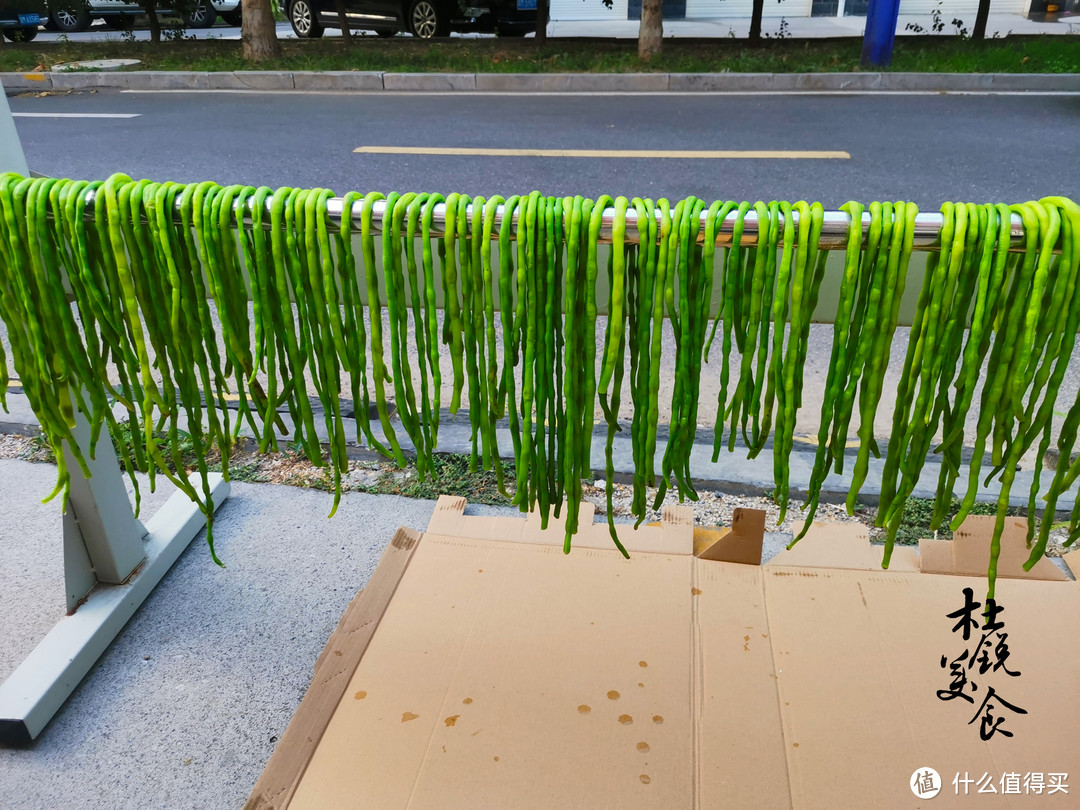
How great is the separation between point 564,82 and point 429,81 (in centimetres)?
121

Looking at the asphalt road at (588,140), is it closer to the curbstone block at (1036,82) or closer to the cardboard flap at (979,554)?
the curbstone block at (1036,82)

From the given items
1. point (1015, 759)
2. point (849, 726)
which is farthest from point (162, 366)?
point (1015, 759)

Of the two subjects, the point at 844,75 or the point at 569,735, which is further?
the point at 844,75

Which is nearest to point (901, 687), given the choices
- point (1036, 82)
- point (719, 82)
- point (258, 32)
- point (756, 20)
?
point (719, 82)

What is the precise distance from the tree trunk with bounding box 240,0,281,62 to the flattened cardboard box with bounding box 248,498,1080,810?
24.3 feet

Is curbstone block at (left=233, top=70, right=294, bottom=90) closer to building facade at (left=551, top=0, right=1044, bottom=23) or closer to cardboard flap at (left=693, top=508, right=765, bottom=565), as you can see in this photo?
cardboard flap at (left=693, top=508, right=765, bottom=565)

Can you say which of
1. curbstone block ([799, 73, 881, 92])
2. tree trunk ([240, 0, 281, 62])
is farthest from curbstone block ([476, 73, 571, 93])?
tree trunk ([240, 0, 281, 62])

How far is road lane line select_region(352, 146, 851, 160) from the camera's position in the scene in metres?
4.92

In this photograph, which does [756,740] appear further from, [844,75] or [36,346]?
[844,75]

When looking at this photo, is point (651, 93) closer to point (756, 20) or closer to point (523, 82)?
point (523, 82)

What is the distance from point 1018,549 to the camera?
1673 millimetres

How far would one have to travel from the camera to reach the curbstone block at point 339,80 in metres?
7.14

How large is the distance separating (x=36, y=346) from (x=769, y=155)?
465 centimetres

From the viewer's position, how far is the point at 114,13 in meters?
12.5
